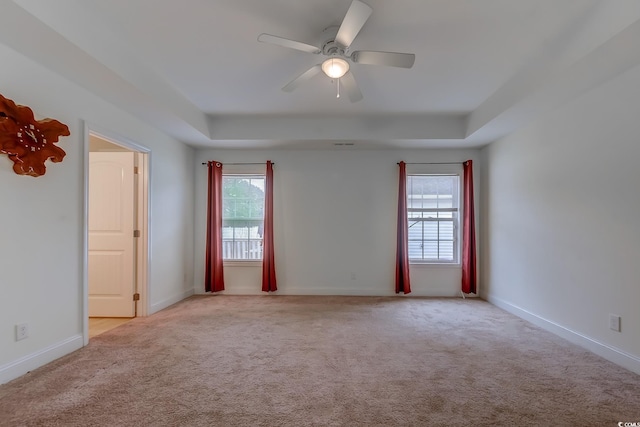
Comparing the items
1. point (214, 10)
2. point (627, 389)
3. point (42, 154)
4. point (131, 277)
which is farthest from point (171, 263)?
point (627, 389)

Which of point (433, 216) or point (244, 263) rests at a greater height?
point (433, 216)

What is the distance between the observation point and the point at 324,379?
227 centimetres

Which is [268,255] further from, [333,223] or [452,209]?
[452,209]

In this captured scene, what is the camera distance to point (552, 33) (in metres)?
2.37

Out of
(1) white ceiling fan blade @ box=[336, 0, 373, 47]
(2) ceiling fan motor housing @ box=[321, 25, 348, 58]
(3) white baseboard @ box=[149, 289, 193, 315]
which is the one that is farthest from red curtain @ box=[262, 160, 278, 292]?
(1) white ceiling fan blade @ box=[336, 0, 373, 47]

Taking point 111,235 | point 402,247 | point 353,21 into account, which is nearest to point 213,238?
point 111,235

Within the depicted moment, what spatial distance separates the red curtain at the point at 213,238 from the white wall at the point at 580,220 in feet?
13.8

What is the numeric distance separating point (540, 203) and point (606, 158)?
93 centimetres

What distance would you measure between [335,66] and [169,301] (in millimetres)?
3796

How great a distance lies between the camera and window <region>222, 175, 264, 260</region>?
203 inches

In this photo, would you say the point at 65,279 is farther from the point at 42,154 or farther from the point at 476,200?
the point at 476,200

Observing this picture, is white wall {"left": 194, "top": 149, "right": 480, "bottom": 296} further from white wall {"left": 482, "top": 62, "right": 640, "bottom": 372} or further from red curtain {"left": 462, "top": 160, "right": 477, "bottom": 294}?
white wall {"left": 482, "top": 62, "right": 640, "bottom": 372}

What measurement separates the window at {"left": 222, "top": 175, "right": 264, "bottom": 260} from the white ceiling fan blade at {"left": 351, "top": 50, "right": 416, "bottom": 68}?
3.15 meters

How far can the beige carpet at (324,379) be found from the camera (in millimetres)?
1847
